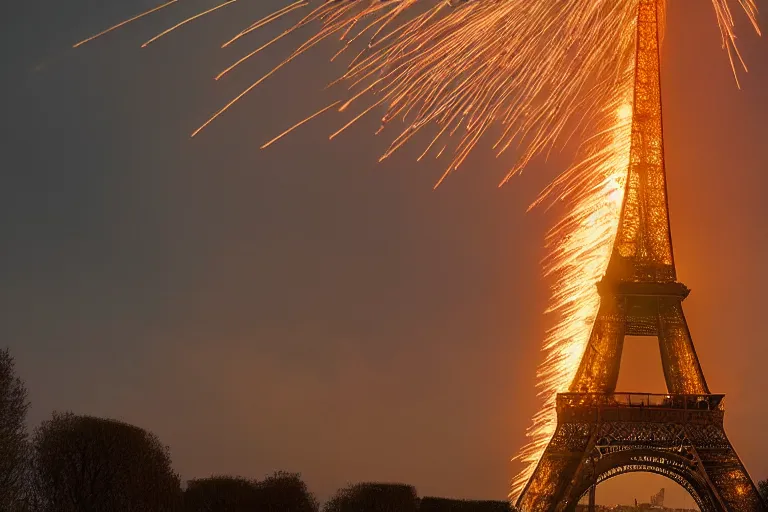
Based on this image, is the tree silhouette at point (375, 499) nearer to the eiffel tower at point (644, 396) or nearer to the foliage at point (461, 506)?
the foliage at point (461, 506)

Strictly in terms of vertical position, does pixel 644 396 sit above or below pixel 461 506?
above

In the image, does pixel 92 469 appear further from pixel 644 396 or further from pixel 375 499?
pixel 644 396

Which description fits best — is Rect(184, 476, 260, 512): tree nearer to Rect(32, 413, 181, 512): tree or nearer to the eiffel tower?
Rect(32, 413, 181, 512): tree

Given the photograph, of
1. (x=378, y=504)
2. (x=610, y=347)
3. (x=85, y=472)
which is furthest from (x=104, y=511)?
(x=610, y=347)

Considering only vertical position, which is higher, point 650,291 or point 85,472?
point 650,291

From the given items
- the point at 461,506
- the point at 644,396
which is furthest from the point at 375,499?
the point at 644,396

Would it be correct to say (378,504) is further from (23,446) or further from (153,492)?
(23,446)
